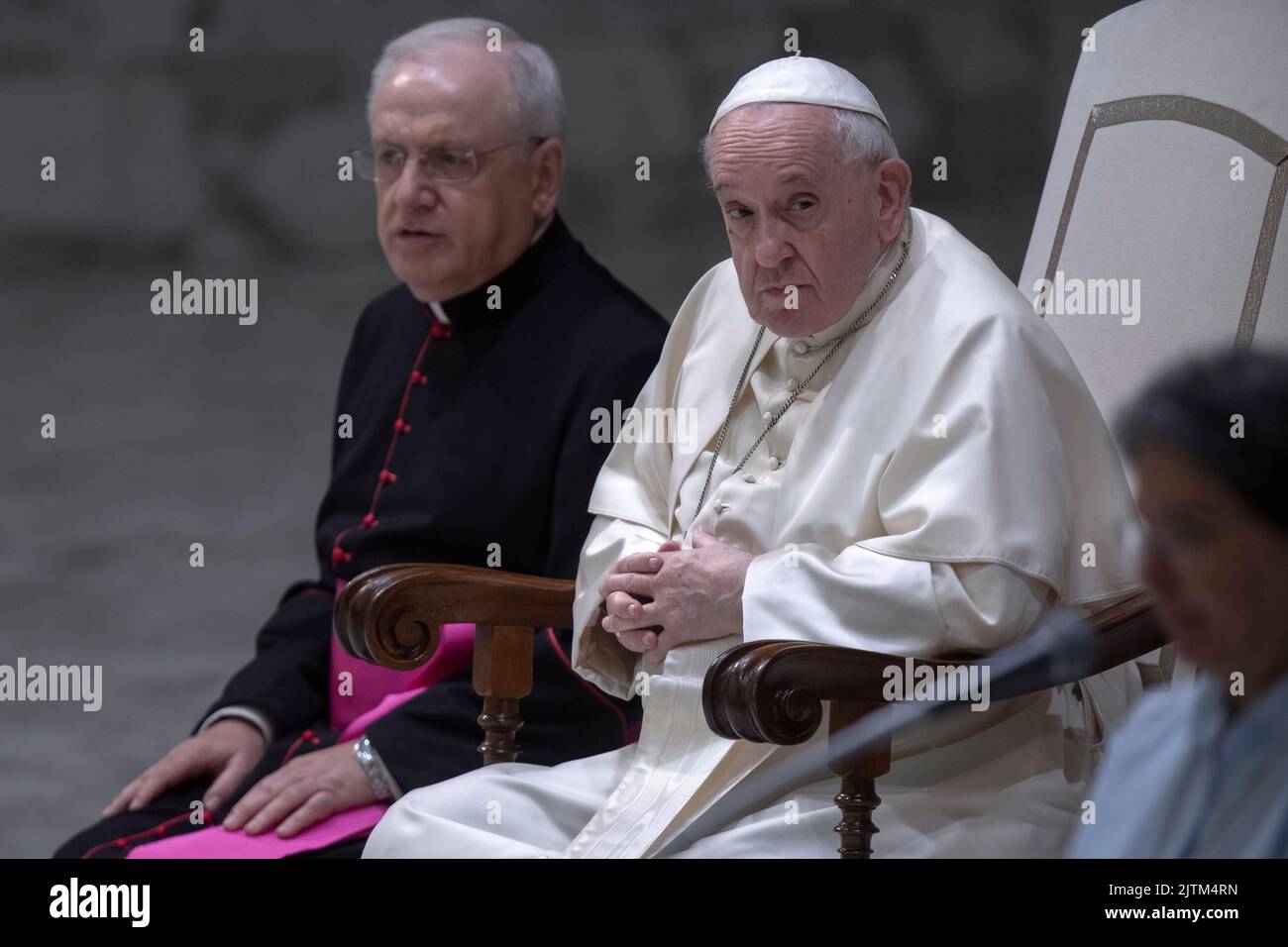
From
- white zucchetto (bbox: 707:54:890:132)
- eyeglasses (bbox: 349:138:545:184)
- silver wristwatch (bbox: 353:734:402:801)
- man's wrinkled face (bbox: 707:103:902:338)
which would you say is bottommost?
silver wristwatch (bbox: 353:734:402:801)

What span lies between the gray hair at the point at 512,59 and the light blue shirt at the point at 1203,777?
95.3 inches

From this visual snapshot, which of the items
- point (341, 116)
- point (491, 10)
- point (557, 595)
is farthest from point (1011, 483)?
point (341, 116)

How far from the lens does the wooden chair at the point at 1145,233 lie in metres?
2.97

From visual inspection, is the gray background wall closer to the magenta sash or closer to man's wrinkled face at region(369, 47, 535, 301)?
man's wrinkled face at region(369, 47, 535, 301)

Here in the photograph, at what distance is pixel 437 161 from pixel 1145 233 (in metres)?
1.37

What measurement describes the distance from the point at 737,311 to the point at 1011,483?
0.71 m

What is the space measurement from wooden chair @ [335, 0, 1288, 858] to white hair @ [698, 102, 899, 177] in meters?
0.61

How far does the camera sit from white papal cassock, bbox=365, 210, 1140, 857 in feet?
8.38

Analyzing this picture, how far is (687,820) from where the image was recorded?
272cm

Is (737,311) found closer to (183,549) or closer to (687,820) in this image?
(687,820)

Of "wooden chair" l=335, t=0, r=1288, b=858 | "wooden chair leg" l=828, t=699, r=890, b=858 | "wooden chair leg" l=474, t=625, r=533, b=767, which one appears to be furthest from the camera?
"wooden chair leg" l=474, t=625, r=533, b=767

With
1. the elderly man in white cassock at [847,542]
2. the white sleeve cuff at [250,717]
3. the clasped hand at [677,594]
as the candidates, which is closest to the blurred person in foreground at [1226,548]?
the elderly man in white cassock at [847,542]

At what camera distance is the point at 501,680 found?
10.1 feet

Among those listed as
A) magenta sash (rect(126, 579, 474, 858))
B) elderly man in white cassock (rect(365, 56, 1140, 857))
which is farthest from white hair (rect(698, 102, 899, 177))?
magenta sash (rect(126, 579, 474, 858))
